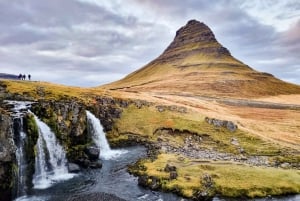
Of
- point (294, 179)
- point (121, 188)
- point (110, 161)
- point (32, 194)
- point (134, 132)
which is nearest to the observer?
point (32, 194)

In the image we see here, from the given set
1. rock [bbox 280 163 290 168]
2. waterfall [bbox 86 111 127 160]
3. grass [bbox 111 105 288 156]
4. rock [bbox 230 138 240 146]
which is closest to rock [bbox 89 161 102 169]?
waterfall [bbox 86 111 127 160]

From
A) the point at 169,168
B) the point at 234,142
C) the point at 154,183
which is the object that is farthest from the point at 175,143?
the point at 154,183

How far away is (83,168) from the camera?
62.5m

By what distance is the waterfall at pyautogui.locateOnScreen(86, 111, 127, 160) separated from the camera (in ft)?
243

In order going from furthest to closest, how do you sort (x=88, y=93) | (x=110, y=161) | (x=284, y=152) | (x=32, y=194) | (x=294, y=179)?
1. (x=88, y=93)
2. (x=284, y=152)
3. (x=110, y=161)
4. (x=294, y=179)
5. (x=32, y=194)

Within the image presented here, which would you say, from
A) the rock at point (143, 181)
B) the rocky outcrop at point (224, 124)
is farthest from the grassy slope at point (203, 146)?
the rock at point (143, 181)

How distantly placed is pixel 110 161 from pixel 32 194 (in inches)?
817

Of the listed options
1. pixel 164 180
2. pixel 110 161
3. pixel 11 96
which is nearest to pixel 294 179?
pixel 164 180

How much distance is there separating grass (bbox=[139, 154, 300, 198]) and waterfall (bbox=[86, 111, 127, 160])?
1303cm

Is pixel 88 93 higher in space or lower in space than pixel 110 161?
higher

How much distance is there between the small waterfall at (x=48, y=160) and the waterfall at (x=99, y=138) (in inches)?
494

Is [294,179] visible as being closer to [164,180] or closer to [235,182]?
[235,182]

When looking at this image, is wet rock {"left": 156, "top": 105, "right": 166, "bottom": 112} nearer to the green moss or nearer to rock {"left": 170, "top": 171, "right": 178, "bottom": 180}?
rock {"left": 170, "top": 171, "right": 178, "bottom": 180}

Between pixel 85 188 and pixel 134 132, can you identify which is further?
pixel 134 132
